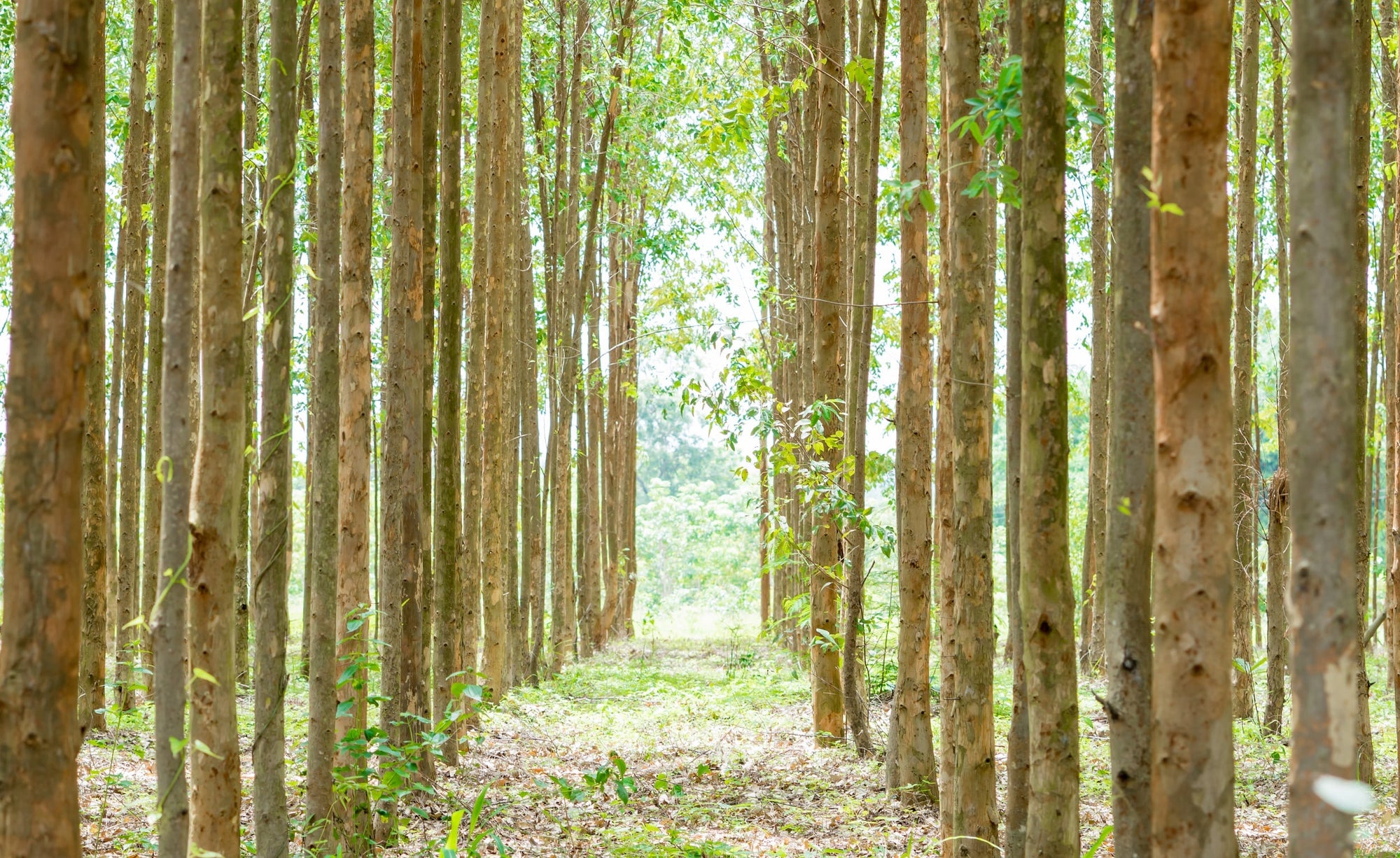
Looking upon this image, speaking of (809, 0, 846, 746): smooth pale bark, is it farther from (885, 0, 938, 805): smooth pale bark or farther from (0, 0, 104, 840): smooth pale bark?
(0, 0, 104, 840): smooth pale bark

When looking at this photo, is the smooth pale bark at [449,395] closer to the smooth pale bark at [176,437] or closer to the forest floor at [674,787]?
the forest floor at [674,787]

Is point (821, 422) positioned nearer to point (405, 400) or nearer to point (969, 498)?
point (405, 400)

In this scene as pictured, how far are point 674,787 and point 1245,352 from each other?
6.31 meters

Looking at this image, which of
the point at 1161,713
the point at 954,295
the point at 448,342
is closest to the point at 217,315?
the point at 1161,713

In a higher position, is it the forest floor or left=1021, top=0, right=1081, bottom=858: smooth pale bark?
left=1021, top=0, right=1081, bottom=858: smooth pale bark

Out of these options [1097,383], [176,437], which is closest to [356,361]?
[176,437]

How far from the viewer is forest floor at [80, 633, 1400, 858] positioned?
6031mm

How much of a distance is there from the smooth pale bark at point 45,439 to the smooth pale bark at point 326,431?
65.5 inches

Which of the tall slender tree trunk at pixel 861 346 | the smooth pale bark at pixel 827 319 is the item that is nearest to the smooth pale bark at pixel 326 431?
the tall slender tree trunk at pixel 861 346

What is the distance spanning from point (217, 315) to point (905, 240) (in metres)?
4.89

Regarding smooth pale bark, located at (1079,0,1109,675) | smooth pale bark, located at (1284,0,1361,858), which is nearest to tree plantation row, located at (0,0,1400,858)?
smooth pale bark, located at (1284,0,1361,858)

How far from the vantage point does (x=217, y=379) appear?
10.3 feet

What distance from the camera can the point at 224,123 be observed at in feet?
10.3

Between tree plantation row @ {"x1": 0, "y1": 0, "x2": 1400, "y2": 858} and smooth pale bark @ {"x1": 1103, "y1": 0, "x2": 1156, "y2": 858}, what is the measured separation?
0.01 metres
